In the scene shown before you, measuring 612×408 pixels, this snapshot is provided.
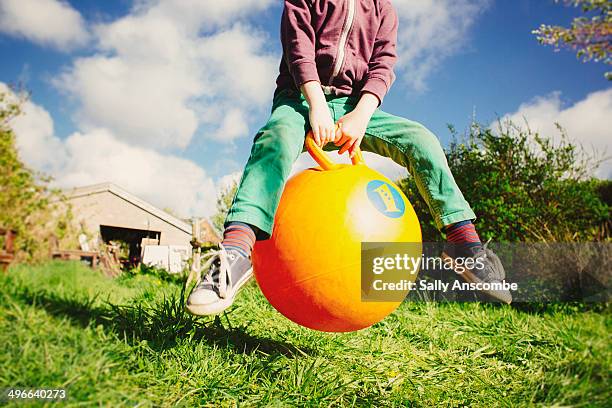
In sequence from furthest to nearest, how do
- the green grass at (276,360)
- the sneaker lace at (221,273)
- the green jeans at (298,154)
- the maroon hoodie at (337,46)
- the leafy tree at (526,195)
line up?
the leafy tree at (526,195), the maroon hoodie at (337,46), the green jeans at (298,154), the sneaker lace at (221,273), the green grass at (276,360)

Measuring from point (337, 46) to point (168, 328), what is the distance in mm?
1858

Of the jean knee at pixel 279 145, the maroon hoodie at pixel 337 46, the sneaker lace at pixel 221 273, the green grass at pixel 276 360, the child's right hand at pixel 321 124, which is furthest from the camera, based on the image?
the maroon hoodie at pixel 337 46

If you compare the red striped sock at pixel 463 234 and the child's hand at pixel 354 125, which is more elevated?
the child's hand at pixel 354 125

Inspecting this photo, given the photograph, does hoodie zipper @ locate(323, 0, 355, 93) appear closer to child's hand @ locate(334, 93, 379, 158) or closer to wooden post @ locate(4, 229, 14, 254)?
child's hand @ locate(334, 93, 379, 158)

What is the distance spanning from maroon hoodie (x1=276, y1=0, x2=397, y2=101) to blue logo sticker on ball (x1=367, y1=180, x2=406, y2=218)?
2.06 feet

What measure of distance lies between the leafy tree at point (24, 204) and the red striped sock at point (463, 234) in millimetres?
7576

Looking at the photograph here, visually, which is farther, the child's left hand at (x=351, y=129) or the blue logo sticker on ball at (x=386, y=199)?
the child's left hand at (x=351, y=129)

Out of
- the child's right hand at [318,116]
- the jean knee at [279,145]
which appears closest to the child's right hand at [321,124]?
the child's right hand at [318,116]

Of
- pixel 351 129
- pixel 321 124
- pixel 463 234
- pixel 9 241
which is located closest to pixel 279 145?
pixel 321 124

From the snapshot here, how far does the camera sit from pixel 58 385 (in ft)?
5.31

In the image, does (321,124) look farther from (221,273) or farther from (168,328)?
(168,328)

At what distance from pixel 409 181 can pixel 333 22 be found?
13.7 ft

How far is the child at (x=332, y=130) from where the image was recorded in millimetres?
2051

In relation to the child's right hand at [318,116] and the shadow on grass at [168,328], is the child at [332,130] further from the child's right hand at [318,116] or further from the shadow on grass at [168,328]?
the shadow on grass at [168,328]
